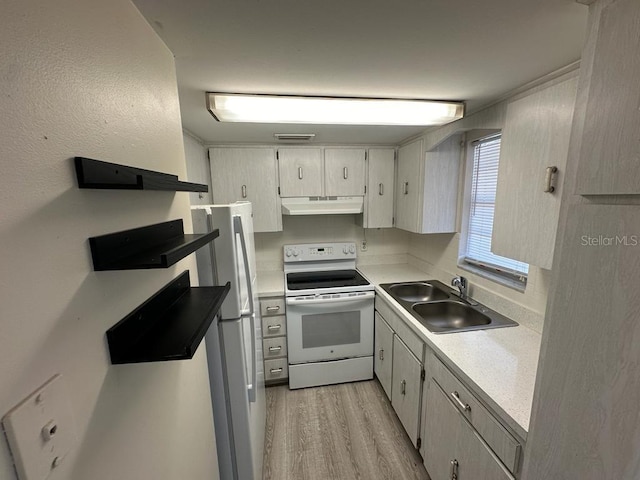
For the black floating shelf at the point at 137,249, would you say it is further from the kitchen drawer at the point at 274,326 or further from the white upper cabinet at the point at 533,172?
the kitchen drawer at the point at 274,326

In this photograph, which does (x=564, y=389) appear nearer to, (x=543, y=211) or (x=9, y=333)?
(x=543, y=211)

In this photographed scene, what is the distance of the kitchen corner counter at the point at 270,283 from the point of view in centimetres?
229


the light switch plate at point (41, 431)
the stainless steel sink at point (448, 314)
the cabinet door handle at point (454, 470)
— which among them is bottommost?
the cabinet door handle at point (454, 470)

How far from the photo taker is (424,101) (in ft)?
5.06

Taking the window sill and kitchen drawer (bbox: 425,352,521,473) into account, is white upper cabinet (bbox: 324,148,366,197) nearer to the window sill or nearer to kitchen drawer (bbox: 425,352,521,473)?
the window sill

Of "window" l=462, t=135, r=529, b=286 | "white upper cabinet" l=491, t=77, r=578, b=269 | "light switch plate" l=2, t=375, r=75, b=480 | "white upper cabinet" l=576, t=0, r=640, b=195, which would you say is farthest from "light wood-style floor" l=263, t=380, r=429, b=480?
"white upper cabinet" l=576, t=0, r=640, b=195

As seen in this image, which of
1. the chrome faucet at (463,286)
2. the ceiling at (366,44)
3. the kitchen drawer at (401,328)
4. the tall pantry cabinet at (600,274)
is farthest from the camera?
the chrome faucet at (463,286)

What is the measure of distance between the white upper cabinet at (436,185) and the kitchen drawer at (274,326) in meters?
1.40

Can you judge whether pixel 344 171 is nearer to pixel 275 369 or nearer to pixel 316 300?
pixel 316 300

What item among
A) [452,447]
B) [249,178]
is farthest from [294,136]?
[452,447]

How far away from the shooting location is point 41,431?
15.2 inches

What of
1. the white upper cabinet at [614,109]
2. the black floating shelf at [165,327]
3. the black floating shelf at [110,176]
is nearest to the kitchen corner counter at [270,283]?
the black floating shelf at [165,327]

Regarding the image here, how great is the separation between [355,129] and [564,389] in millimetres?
1799

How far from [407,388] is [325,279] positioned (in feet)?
3.92
